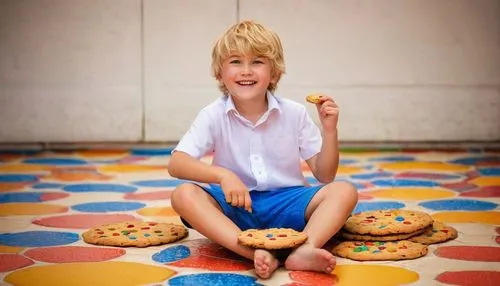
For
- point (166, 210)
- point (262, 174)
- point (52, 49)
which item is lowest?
point (166, 210)

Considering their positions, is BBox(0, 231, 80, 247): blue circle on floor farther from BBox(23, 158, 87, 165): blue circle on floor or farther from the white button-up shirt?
BBox(23, 158, 87, 165): blue circle on floor

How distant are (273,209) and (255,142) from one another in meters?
0.23

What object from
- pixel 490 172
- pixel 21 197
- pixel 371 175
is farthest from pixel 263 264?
pixel 490 172

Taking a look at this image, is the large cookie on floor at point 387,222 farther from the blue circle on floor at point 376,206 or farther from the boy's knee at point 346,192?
the blue circle on floor at point 376,206

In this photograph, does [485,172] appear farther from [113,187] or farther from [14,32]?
[14,32]

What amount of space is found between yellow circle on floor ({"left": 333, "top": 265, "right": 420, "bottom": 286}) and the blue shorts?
11.6 inches

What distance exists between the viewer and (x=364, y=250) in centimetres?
244

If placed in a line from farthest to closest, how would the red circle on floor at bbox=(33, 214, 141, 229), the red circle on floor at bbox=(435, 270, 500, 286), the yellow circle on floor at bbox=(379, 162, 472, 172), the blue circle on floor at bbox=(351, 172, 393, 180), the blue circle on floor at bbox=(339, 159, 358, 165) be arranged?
the blue circle on floor at bbox=(339, 159, 358, 165)
the yellow circle on floor at bbox=(379, 162, 472, 172)
the blue circle on floor at bbox=(351, 172, 393, 180)
the red circle on floor at bbox=(33, 214, 141, 229)
the red circle on floor at bbox=(435, 270, 500, 286)

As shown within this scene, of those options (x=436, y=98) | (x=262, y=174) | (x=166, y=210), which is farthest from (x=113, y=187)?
(x=436, y=98)

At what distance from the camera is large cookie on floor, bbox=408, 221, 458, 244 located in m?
2.59

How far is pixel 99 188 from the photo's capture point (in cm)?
375

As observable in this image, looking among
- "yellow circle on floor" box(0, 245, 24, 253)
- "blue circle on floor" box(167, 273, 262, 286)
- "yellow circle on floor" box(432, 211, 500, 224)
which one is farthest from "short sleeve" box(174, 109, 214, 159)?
"yellow circle on floor" box(432, 211, 500, 224)

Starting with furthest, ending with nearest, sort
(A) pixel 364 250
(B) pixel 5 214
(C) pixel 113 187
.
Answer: (C) pixel 113 187 < (B) pixel 5 214 < (A) pixel 364 250

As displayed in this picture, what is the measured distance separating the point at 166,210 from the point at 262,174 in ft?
2.41
